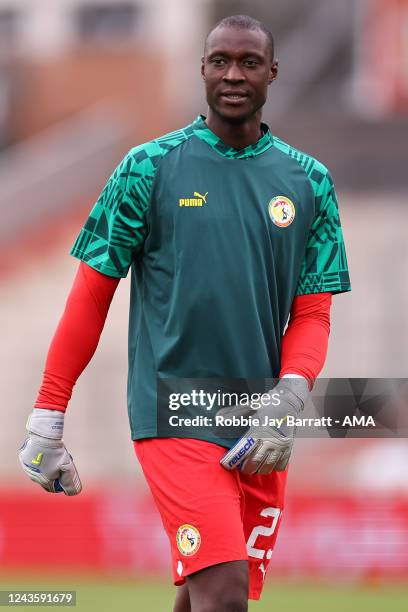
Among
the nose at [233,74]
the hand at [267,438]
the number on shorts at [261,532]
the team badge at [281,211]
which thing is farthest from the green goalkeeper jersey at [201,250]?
the number on shorts at [261,532]

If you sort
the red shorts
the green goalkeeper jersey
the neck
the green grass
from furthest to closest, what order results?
the green grass
the neck
the green goalkeeper jersey
the red shorts

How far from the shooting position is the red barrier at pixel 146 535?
1072cm

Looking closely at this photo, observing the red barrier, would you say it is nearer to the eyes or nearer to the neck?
the neck

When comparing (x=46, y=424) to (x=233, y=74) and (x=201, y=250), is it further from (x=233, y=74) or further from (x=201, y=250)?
(x=233, y=74)

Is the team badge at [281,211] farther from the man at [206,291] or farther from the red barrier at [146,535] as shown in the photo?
the red barrier at [146,535]

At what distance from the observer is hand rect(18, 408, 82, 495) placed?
4.74 metres

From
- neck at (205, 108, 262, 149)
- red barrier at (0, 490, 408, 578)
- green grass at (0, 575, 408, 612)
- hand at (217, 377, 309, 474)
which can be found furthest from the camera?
red barrier at (0, 490, 408, 578)

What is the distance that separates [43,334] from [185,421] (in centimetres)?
1232

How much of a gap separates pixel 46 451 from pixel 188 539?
56cm

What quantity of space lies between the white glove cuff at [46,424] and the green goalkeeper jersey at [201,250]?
0.27 m

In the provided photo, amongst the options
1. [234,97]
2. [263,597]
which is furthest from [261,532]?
[263,597]

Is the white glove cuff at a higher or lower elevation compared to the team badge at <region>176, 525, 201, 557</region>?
higher

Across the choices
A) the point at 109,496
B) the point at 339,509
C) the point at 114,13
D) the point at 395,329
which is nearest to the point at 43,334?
the point at 395,329

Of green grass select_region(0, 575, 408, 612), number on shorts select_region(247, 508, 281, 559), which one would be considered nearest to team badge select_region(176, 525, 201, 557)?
number on shorts select_region(247, 508, 281, 559)
